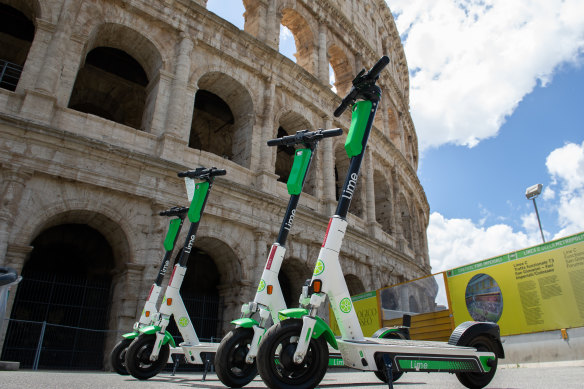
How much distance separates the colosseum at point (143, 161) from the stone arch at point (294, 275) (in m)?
0.07

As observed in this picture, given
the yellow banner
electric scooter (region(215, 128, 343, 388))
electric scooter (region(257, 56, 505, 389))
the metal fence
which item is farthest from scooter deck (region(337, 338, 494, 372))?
the metal fence

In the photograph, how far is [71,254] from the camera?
11.5 meters

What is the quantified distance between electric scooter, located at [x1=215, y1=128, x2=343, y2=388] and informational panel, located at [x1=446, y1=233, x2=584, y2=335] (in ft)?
15.6

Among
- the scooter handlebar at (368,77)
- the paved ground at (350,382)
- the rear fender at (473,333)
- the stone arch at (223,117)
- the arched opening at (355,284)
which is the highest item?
the stone arch at (223,117)

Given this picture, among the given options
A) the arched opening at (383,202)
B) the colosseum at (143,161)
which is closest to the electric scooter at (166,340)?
the colosseum at (143,161)

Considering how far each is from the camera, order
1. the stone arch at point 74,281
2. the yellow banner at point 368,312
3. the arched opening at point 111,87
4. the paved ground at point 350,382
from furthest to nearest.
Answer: the arched opening at point 111,87, the yellow banner at point 368,312, the stone arch at point 74,281, the paved ground at point 350,382

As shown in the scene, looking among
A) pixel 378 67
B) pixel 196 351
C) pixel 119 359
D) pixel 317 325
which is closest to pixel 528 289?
pixel 378 67

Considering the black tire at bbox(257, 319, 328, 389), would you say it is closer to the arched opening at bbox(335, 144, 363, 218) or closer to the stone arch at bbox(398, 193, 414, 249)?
the arched opening at bbox(335, 144, 363, 218)

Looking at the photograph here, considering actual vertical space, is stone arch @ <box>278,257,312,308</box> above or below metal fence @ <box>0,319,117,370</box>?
above

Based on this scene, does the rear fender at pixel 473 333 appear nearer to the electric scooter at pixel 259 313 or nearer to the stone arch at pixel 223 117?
the electric scooter at pixel 259 313

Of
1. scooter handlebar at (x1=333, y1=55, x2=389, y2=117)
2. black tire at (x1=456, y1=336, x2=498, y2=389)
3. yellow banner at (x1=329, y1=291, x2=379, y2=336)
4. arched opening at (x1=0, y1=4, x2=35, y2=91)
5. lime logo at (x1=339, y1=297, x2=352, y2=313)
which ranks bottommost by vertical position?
black tire at (x1=456, y1=336, x2=498, y2=389)

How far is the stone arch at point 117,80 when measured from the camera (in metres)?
11.3

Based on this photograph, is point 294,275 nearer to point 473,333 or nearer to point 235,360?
point 235,360

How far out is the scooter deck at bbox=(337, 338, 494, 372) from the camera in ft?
10.7
